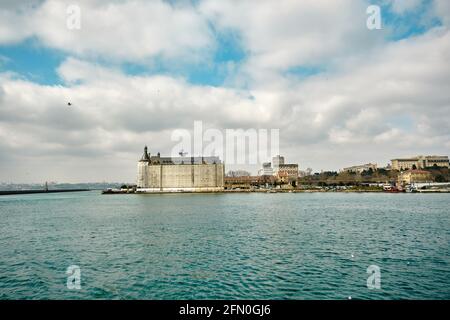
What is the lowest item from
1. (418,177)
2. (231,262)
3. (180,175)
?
(231,262)

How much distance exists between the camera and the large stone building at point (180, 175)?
603 ft

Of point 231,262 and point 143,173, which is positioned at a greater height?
point 143,173

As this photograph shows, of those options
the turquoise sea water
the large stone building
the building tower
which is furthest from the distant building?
the turquoise sea water

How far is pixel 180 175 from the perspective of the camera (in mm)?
185375

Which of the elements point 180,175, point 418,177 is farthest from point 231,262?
point 418,177

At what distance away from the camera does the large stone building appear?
184 metres

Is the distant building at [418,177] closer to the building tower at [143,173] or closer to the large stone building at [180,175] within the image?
the large stone building at [180,175]

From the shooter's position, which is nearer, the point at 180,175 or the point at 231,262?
the point at 231,262

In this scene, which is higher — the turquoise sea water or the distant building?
the distant building

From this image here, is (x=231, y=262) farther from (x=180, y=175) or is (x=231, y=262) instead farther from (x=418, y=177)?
(x=418, y=177)

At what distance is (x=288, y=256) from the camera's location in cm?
2394

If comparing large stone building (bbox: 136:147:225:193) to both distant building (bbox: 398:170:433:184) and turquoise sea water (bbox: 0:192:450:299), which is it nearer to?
distant building (bbox: 398:170:433:184)

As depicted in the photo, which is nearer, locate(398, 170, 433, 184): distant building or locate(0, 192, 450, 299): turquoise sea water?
locate(0, 192, 450, 299): turquoise sea water
